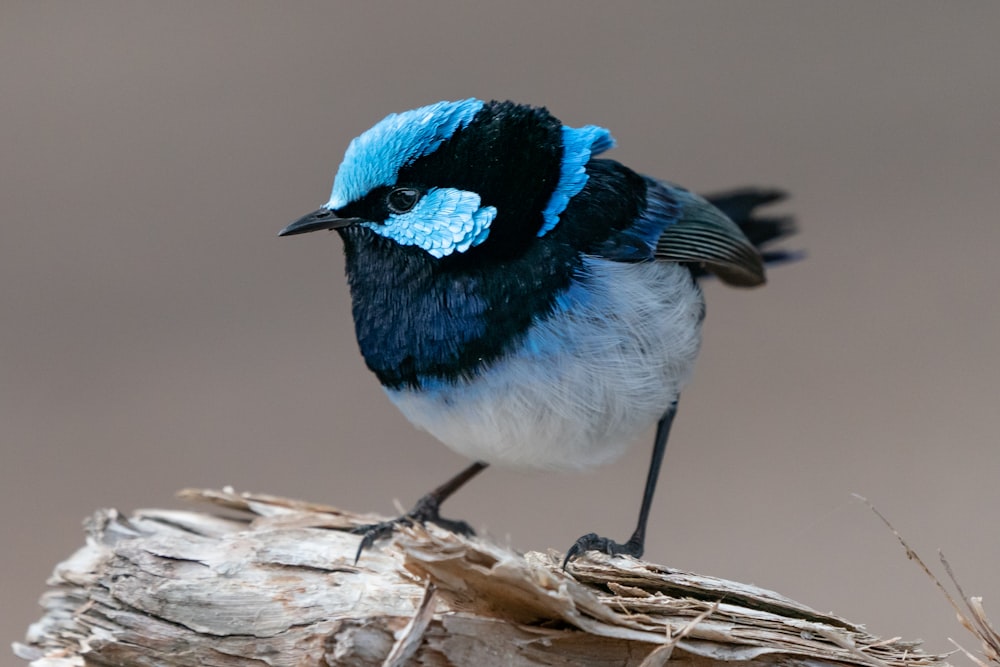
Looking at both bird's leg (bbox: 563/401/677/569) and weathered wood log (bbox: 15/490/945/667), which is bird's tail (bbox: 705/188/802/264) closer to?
bird's leg (bbox: 563/401/677/569)

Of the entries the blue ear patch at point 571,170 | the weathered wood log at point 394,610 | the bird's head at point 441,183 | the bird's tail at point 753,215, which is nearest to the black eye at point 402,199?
the bird's head at point 441,183

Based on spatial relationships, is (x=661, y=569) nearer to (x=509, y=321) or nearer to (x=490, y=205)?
(x=509, y=321)

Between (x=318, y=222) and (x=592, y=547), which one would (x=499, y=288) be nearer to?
(x=318, y=222)

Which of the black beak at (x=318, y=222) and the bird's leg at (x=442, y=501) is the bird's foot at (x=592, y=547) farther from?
the black beak at (x=318, y=222)

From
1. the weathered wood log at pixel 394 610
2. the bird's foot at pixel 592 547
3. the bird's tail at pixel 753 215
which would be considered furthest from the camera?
the bird's tail at pixel 753 215

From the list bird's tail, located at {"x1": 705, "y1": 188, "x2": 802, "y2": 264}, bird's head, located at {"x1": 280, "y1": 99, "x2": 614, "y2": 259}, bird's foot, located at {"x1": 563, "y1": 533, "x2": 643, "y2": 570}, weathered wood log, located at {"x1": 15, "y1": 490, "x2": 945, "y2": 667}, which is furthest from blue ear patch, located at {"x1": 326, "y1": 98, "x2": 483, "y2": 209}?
bird's tail, located at {"x1": 705, "y1": 188, "x2": 802, "y2": 264}

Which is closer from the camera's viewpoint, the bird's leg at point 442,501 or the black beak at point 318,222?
the black beak at point 318,222
